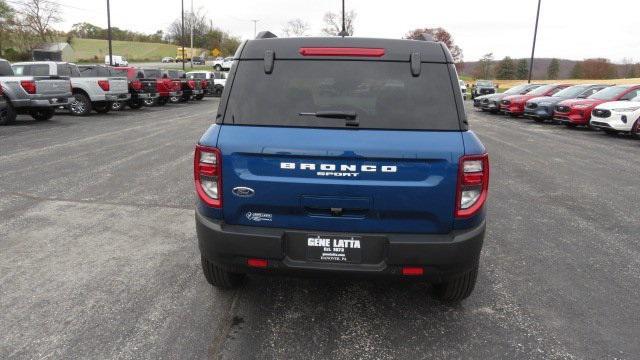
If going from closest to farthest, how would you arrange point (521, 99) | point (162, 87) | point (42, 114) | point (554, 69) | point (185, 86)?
1. point (42, 114)
2. point (521, 99)
3. point (162, 87)
4. point (185, 86)
5. point (554, 69)

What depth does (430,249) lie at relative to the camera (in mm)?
2916

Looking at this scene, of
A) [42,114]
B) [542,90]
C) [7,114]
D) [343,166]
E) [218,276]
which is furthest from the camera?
[542,90]

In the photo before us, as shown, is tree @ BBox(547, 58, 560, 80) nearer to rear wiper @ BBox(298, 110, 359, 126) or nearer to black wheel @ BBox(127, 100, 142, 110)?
black wheel @ BBox(127, 100, 142, 110)

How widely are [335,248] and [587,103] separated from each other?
57.8 ft

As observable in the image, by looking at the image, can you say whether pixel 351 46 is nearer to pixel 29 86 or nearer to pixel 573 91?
pixel 29 86

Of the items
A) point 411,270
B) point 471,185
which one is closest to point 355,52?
point 471,185

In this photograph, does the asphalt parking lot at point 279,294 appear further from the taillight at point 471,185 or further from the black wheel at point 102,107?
the black wheel at point 102,107

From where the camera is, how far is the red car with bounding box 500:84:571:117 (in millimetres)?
22594

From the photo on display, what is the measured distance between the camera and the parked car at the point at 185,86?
90.4 ft

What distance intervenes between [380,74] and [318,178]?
78cm

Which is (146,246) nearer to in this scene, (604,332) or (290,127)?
(290,127)

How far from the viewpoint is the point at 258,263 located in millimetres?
3031

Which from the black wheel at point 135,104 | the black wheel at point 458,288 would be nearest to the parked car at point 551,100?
the black wheel at point 135,104

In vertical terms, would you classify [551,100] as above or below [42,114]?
above
